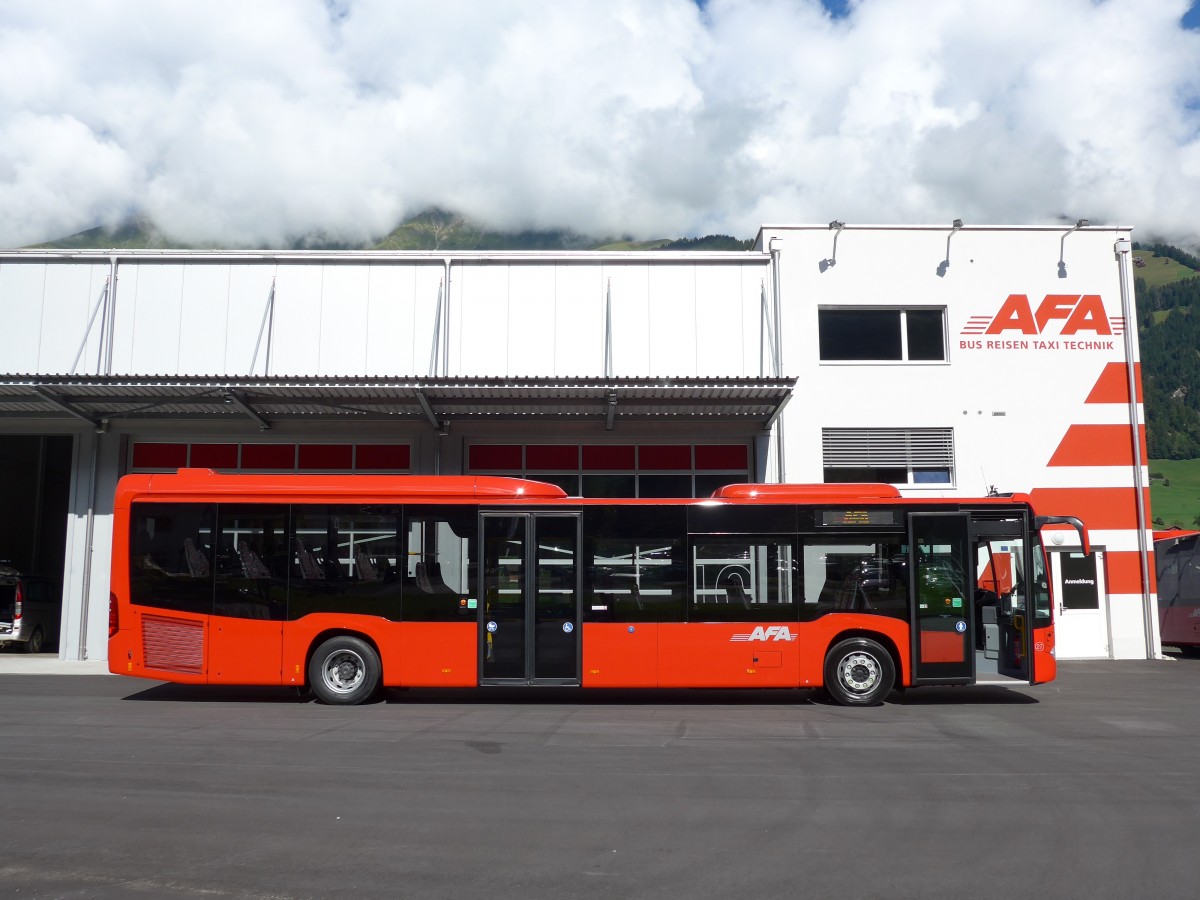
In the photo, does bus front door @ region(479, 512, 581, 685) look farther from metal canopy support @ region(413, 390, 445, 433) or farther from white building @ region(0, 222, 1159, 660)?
white building @ region(0, 222, 1159, 660)

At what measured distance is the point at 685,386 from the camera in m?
16.4

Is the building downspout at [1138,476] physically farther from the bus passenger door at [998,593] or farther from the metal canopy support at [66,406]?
the metal canopy support at [66,406]

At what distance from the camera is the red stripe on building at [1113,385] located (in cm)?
1953

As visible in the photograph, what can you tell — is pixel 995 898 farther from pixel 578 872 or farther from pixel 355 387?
pixel 355 387

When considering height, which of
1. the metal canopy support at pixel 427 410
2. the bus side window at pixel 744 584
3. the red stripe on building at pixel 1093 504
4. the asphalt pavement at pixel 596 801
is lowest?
the asphalt pavement at pixel 596 801

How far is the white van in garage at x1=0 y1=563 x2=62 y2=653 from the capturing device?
65.8ft

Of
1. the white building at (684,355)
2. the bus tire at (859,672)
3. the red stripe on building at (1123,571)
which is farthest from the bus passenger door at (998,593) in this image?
the red stripe on building at (1123,571)

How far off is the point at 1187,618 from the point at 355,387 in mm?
18632

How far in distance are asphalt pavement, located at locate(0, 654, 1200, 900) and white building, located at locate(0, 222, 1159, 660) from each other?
7058mm

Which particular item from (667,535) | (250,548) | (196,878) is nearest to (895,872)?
(196,878)

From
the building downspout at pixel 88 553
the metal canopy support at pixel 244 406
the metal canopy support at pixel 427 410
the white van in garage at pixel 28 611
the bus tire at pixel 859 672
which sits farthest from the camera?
the white van in garage at pixel 28 611

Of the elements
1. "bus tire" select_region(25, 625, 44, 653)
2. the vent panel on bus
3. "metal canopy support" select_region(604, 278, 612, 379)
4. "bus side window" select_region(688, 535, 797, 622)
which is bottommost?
"bus tire" select_region(25, 625, 44, 653)

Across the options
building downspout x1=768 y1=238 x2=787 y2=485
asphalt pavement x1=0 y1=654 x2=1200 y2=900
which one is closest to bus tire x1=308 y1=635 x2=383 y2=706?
asphalt pavement x1=0 y1=654 x2=1200 y2=900

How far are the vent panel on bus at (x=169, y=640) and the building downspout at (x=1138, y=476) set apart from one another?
55.6 feet
